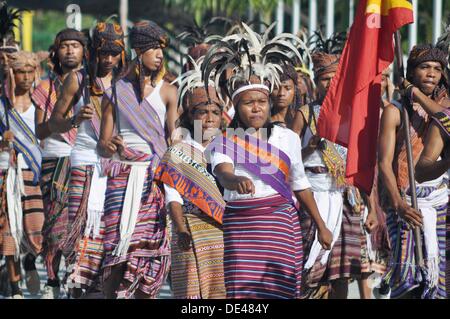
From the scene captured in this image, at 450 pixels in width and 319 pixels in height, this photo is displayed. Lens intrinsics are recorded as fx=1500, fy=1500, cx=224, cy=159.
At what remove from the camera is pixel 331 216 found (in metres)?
10.9

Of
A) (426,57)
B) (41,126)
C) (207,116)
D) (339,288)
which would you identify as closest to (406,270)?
(426,57)

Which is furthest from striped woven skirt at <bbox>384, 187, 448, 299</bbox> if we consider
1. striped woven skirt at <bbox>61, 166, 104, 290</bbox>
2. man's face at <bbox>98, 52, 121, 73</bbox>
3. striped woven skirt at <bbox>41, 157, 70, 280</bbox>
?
striped woven skirt at <bbox>41, 157, 70, 280</bbox>

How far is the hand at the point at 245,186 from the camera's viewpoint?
8197 millimetres

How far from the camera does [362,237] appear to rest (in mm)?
11281

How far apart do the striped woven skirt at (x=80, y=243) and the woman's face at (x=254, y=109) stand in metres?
2.24

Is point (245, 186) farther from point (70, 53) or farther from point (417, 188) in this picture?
point (70, 53)

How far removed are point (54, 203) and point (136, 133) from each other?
5.80 feet

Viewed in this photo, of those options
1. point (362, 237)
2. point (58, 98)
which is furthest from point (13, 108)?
point (362, 237)

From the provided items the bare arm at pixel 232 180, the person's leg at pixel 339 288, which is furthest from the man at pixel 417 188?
the person's leg at pixel 339 288

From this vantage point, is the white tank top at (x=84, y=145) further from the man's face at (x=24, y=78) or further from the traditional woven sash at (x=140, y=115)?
the man's face at (x=24, y=78)

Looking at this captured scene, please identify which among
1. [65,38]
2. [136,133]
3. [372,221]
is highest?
[65,38]

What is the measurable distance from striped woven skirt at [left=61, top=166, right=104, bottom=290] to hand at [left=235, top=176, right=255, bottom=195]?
2.68 meters

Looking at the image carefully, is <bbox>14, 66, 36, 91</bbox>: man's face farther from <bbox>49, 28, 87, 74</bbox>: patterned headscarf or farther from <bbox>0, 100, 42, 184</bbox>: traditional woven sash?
<bbox>49, 28, 87, 74</bbox>: patterned headscarf
